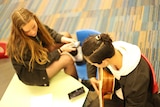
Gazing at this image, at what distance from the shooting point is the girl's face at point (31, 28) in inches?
69.8

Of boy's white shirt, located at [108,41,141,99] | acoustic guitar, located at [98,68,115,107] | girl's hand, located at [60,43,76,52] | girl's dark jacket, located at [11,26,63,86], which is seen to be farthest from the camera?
girl's hand, located at [60,43,76,52]

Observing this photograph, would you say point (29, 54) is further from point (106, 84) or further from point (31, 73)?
point (106, 84)

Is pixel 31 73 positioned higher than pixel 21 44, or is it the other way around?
pixel 21 44

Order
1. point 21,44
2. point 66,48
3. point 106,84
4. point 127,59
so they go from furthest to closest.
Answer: point 66,48
point 21,44
point 106,84
point 127,59

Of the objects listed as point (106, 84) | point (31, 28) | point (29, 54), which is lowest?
point (106, 84)

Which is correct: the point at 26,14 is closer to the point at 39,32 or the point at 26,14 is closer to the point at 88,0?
the point at 39,32

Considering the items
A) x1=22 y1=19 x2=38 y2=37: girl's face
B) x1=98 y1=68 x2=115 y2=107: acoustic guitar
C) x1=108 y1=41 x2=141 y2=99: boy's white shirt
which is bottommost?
x1=98 y1=68 x2=115 y2=107: acoustic guitar

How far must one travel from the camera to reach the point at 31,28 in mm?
1794

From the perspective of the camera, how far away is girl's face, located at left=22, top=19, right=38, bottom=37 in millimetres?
1773

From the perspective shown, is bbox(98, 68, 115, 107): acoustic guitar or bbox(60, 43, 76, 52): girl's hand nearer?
bbox(98, 68, 115, 107): acoustic guitar

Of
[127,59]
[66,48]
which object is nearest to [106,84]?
[127,59]

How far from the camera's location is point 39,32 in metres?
1.91

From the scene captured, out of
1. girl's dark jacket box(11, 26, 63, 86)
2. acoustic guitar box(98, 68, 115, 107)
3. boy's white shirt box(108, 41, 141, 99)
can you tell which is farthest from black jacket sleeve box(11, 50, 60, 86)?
boy's white shirt box(108, 41, 141, 99)

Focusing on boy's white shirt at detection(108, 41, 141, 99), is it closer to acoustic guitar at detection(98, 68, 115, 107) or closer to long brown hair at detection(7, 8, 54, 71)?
acoustic guitar at detection(98, 68, 115, 107)
